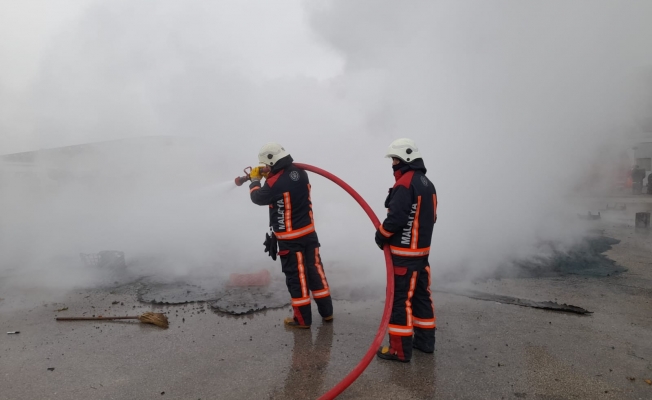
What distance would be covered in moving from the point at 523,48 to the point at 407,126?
7.86 ft

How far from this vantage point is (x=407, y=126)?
288 inches

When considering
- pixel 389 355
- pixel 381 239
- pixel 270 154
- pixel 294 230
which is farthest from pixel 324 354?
pixel 270 154

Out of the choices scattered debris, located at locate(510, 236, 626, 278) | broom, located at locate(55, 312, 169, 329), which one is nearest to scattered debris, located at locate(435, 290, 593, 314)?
scattered debris, located at locate(510, 236, 626, 278)

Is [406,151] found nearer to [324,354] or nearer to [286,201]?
[286,201]

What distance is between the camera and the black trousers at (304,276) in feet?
12.1

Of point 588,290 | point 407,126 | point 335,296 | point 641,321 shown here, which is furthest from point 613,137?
point 335,296

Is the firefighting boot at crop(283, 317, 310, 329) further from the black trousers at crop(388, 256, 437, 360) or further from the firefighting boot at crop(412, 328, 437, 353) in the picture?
the firefighting boot at crop(412, 328, 437, 353)

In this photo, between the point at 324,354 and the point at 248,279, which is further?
the point at 248,279

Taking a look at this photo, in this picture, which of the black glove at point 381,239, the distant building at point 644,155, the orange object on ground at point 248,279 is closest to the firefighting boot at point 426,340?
the black glove at point 381,239

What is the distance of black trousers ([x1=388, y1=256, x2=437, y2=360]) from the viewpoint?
122 inches

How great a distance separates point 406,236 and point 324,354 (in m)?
1.07

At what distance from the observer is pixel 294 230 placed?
148 inches

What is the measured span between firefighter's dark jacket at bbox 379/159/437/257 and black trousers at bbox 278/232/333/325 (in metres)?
0.87

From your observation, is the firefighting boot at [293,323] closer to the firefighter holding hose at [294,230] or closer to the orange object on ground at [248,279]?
the firefighter holding hose at [294,230]
